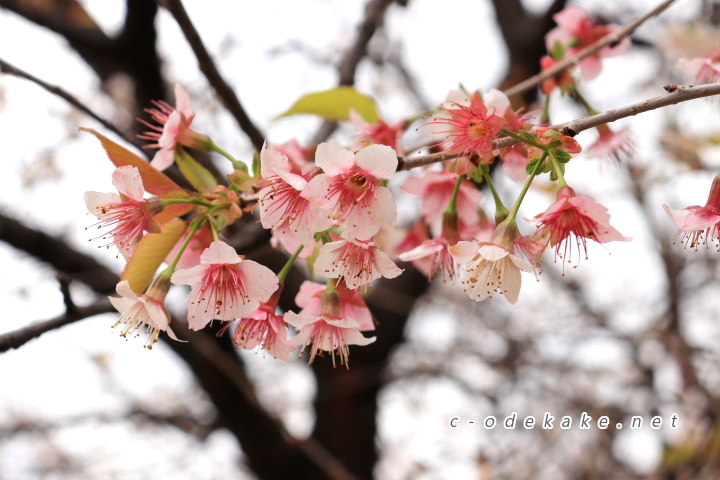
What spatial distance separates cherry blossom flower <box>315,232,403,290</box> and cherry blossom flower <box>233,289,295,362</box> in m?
0.12

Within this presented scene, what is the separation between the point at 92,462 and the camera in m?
4.70

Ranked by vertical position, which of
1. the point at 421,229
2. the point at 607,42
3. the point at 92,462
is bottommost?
the point at 92,462

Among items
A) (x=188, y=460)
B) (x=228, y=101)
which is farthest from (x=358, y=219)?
(x=188, y=460)

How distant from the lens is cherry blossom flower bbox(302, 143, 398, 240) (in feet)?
2.46

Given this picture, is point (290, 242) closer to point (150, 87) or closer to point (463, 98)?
point (463, 98)

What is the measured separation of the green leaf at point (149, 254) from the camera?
34.9 inches

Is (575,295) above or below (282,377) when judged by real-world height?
above

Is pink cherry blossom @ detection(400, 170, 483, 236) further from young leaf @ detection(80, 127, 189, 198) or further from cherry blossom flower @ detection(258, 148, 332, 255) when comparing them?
young leaf @ detection(80, 127, 189, 198)

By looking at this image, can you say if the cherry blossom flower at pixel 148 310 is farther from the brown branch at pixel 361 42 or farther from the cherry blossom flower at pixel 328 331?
the brown branch at pixel 361 42

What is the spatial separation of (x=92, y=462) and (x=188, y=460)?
3.62 ft

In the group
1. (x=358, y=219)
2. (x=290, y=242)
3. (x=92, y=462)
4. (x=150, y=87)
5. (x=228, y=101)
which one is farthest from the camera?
(x=92, y=462)

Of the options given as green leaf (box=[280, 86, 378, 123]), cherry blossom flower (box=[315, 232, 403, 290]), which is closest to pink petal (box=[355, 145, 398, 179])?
cherry blossom flower (box=[315, 232, 403, 290])

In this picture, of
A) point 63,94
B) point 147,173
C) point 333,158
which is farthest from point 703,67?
point 63,94

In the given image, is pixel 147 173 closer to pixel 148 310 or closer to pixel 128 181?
pixel 128 181
